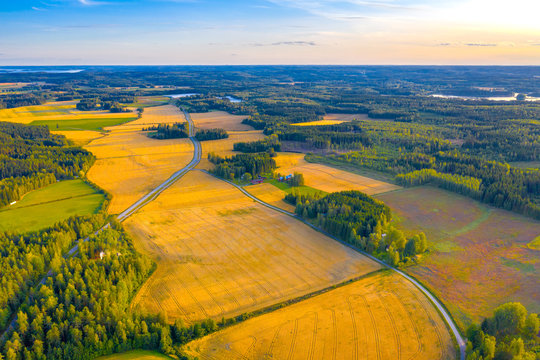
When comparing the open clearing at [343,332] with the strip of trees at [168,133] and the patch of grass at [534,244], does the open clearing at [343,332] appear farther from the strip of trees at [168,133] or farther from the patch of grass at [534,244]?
the strip of trees at [168,133]

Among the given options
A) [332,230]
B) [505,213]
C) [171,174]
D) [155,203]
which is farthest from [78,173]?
[505,213]

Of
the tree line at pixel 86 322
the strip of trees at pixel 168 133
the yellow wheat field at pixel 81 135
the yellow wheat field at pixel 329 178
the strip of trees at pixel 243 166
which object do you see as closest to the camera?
the tree line at pixel 86 322

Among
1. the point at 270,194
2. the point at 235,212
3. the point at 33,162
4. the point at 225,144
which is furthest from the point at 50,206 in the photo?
the point at 225,144

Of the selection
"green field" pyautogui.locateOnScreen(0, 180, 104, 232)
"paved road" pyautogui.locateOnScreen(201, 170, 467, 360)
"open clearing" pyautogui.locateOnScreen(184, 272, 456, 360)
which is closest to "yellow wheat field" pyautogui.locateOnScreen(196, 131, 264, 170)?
"green field" pyautogui.locateOnScreen(0, 180, 104, 232)

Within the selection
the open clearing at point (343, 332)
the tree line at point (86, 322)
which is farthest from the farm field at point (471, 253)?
the tree line at point (86, 322)

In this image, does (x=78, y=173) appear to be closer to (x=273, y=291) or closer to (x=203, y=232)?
(x=203, y=232)

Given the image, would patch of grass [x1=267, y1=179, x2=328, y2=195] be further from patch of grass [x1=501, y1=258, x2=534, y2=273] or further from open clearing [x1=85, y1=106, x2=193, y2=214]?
patch of grass [x1=501, y1=258, x2=534, y2=273]
